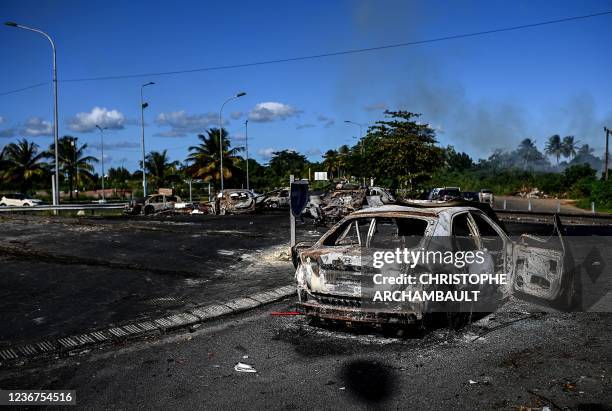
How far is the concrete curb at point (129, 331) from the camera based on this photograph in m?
5.45

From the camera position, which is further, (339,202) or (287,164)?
(287,164)

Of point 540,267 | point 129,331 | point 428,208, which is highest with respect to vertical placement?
point 428,208

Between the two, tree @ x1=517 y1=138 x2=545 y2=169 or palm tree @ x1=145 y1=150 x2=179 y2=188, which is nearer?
palm tree @ x1=145 y1=150 x2=179 y2=188

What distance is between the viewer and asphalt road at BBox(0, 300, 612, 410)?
4.04 meters

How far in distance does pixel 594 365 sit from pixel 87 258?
408 inches

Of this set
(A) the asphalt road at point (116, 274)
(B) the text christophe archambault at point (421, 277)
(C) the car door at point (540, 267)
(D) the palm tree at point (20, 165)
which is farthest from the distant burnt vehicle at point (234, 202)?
(D) the palm tree at point (20, 165)

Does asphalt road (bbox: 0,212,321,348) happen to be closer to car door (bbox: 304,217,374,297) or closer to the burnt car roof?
car door (bbox: 304,217,374,297)

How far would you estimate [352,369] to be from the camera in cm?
471

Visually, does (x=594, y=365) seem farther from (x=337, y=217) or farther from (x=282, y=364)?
(x=337, y=217)

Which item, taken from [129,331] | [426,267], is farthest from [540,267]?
[129,331]

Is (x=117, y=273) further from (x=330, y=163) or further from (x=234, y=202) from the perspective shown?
(x=330, y=163)

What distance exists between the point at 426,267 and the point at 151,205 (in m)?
27.4

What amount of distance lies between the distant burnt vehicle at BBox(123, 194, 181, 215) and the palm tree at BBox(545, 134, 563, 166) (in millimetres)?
129351

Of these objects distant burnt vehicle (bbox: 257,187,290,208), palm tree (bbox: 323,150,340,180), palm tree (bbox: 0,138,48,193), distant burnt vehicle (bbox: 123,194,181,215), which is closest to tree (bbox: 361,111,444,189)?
distant burnt vehicle (bbox: 257,187,290,208)
